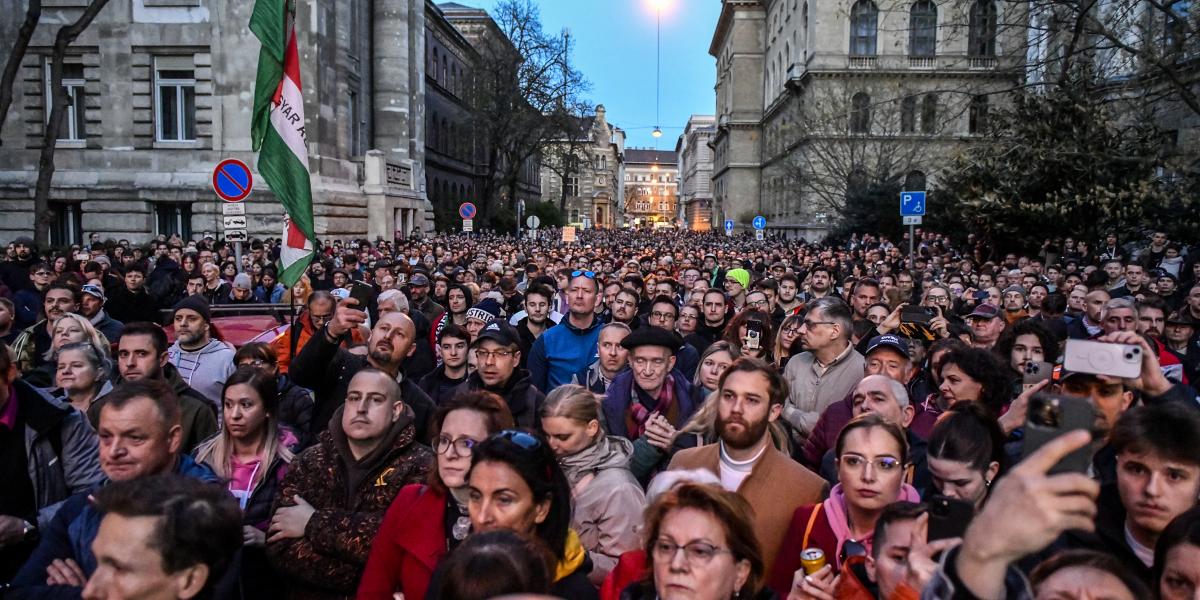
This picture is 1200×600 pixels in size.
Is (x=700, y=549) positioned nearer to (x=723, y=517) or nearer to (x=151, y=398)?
(x=723, y=517)

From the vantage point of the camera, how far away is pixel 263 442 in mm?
4273

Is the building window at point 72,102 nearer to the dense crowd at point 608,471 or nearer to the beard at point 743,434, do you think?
the dense crowd at point 608,471

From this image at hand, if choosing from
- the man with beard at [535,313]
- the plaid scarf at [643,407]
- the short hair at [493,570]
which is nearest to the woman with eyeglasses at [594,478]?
the plaid scarf at [643,407]

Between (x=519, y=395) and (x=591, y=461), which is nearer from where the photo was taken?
(x=591, y=461)

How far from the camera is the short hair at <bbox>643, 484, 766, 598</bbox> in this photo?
2.69 metres

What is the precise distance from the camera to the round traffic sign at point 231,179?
38.1 feet

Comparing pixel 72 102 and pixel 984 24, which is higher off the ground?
pixel 984 24

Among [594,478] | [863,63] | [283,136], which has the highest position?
[863,63]

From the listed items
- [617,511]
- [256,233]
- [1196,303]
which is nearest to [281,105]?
[617,511]

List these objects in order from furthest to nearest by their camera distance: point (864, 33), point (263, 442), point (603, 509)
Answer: point (864, 33) < point (263, 442) < point (603, 509)

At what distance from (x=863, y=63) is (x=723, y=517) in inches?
1922

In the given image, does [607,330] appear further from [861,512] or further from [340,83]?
[340,83]

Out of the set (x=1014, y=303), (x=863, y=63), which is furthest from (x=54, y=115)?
(x=863, y=63)

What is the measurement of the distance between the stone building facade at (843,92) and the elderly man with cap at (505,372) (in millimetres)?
9052
